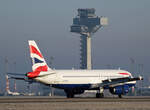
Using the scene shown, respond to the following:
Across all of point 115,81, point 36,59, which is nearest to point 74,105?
point 36,59

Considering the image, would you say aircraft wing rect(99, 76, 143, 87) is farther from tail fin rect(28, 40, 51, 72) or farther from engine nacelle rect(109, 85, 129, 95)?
tail fin rect(28, 40, 51, 72)

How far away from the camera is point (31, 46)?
84.1m

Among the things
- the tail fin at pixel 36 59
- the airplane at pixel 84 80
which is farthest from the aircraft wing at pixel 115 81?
the tail fin at pixel 36 59

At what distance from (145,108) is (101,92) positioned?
1316 inches

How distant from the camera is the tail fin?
3275 inches

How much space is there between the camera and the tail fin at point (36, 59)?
83.2m

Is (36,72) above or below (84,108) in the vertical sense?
above

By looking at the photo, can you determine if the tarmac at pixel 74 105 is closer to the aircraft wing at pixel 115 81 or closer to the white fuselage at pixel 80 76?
the white fuselage at pixel 80 76

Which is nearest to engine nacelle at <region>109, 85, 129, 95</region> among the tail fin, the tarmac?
the tail fin

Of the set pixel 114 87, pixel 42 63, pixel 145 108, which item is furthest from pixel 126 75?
pixel 145 108

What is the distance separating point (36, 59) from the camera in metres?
83.4

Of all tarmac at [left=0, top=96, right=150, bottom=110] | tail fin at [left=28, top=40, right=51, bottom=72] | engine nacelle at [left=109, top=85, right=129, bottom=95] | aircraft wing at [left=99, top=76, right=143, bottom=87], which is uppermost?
tail fin at [left=28, top=40, right=51, bottom=72]

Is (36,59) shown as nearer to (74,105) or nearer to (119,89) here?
(119,89)

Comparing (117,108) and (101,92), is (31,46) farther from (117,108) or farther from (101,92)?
(117,108)
